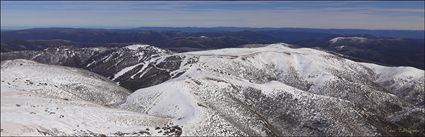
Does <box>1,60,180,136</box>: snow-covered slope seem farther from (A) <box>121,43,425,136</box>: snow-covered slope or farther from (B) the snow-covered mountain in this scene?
(A) <box>121,43,425,136</box>: snow-covered slope

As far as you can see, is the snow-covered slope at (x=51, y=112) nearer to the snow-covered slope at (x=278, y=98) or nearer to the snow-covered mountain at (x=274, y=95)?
the snow-covered mountain at (x=274, y=95)

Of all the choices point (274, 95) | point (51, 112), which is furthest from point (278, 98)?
point (51, 112)

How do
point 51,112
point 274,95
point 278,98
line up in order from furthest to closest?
point 274,95, point 278,98, point 51,112

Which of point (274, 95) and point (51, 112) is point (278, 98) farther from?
point (51, 112)

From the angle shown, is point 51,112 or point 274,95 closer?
point 51,112

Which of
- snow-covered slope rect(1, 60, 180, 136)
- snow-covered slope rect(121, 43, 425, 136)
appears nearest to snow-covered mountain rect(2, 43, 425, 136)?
snow-covered slope rect(121, 43, 425, 136)

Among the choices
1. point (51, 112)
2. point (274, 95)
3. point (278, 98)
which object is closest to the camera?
point (51, 112)

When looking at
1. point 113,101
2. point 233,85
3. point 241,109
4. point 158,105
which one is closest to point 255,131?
point 241,109
